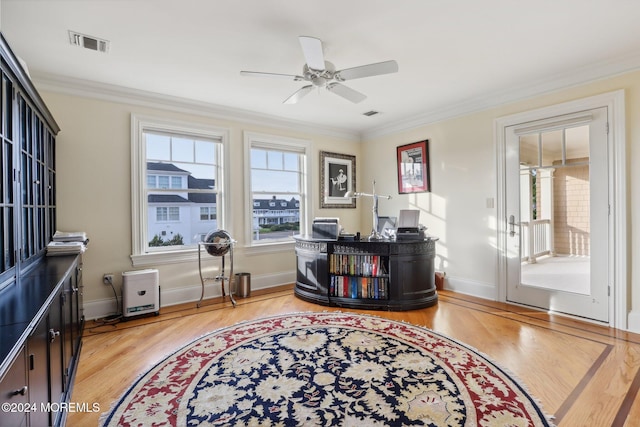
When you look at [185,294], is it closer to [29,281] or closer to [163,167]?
[163,167]

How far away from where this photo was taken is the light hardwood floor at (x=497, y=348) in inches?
75.2

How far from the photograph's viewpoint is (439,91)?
149 inches

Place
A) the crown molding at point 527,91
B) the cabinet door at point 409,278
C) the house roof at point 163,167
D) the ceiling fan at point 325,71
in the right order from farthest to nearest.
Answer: the house roof at point 163,167 → the cabinet door at point 409,278 → the crown molding at point 527,91 → the ceiling fan at point 325,71

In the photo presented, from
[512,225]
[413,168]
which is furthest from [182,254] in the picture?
[512,225]

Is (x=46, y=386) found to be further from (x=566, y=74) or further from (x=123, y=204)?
(x=566, y=74)

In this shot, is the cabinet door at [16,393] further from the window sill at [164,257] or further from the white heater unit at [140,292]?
the window sill at [164,257]

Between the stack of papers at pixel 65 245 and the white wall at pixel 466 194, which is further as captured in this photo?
the white wall at pixel 466 194

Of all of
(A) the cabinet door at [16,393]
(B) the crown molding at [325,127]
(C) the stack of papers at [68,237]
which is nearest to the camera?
(A) the cabinet door at [16,393]

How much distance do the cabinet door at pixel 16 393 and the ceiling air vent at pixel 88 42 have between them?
246cm

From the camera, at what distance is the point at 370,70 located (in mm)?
2510

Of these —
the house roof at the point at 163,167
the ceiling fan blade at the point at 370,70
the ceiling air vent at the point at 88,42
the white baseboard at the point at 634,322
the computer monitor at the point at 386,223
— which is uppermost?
the ceiling air vent at the point at 88,42

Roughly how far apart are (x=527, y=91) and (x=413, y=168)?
5.70ft

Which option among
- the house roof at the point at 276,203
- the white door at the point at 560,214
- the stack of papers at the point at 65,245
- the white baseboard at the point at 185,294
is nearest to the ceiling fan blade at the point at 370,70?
the white door at the point at 560,214

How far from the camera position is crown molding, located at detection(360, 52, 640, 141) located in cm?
300
